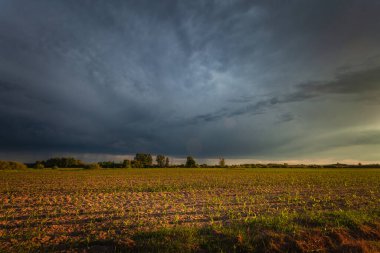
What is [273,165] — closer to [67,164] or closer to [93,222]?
[67,164]

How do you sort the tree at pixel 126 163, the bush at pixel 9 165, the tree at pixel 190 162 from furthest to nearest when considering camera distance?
the tree at pixel 190 162 < the tree at pixel 126 163 < the bush at pixel 9 165

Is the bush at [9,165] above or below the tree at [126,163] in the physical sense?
below

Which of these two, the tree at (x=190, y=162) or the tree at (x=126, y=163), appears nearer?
the tree at (x=126, y=163)

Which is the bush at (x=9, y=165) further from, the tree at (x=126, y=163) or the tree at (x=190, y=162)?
the tree at (x=190, y=162)

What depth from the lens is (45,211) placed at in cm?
1203

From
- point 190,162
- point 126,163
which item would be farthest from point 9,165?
point 190,162

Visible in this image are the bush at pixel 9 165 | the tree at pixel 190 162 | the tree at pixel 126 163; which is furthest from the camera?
the tree at pixel 190 162

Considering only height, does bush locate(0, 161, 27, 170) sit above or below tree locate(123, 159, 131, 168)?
below

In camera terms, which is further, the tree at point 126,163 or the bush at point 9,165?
the tree at point 126,163

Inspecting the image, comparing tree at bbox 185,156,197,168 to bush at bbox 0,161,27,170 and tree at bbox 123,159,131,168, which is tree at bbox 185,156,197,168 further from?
bush at bbox 0,161,27,170

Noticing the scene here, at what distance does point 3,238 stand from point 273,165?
410ft

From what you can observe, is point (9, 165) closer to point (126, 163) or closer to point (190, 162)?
point (126, 163)

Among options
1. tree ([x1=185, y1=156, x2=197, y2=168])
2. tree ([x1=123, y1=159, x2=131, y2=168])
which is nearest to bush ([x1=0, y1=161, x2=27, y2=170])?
tree ([x1=123, y1=159, x2=131, y2=168])

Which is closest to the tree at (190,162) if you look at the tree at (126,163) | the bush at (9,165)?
the tree at (126,163)
